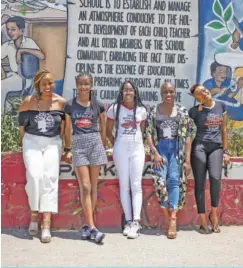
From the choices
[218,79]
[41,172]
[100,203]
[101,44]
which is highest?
[101,44]

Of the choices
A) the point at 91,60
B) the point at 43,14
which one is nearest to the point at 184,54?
the point at 91,60

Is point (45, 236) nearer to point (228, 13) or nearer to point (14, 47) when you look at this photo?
point (14, 47)

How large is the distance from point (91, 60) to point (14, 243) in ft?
10.5

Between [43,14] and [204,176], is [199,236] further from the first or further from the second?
[43,14]

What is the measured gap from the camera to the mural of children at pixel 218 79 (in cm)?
811

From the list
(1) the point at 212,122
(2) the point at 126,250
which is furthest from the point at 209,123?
(2) the point at 126,250

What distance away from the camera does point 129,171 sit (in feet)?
19.8

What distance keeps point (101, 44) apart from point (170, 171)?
261cm

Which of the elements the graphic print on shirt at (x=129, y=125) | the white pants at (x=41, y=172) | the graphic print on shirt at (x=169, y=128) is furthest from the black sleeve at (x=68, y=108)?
the graphic print on shirt at (x=169, y=128)

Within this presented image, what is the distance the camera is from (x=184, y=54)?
7988 mm

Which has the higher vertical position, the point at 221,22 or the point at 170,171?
the point at 221,22

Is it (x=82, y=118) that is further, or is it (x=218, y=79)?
(x=218, y=79)

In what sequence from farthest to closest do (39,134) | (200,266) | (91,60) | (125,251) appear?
1. (91,60)
2. (39,134)
3. (125,251)
4. (200,266)

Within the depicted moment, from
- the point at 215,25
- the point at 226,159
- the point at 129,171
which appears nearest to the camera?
the point at 129,171
